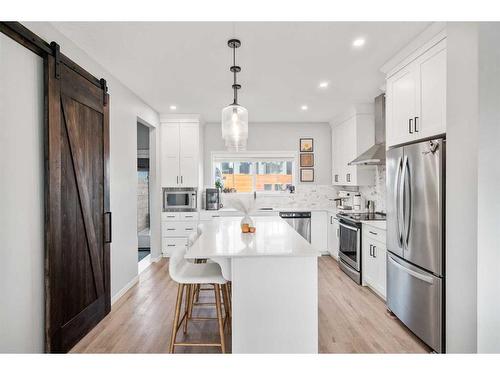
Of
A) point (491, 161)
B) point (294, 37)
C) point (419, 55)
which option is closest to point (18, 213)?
point (294, 37)

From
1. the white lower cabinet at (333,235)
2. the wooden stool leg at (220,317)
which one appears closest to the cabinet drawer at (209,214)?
the white lower cabinet at (333,235)

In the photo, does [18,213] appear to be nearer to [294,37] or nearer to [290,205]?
[294,37]

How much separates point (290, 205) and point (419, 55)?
3826mm

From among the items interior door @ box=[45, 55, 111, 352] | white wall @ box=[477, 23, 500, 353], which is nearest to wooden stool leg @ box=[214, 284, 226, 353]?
interior door @ box=[45, 55, 111, 352]

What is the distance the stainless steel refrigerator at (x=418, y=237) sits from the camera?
213cm

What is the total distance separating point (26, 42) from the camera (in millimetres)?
1894

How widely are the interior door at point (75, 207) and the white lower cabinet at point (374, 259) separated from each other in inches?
117

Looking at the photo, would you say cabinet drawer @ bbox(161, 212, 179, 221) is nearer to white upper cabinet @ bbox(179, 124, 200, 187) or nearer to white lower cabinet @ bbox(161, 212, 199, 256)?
white lower cabinet @ bbox(161, 212, 199, 256)

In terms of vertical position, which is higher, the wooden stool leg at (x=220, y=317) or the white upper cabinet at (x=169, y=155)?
the white upper cabinet at (x=169, y=155)

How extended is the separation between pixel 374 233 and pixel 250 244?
6.38 feet

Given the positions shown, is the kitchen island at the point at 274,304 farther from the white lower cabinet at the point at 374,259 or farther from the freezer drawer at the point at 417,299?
the white lower cabinet at the point at 374,259

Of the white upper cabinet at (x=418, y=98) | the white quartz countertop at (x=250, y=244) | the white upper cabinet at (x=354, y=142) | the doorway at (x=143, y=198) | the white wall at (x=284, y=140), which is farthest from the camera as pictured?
the white wall at (x=284, y=140)

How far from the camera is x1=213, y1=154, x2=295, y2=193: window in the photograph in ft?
19.8
